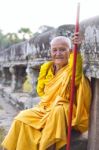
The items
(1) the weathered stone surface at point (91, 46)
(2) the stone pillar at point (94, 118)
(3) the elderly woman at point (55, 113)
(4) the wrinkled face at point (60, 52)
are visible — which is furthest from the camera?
(4) the wrinkled face at point (60, 52)

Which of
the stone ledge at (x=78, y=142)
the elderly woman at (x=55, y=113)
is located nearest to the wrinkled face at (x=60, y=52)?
the elderly woman at (x=55, y=113)

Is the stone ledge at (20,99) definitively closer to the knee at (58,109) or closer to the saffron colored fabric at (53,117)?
the saffron colored fabric at (53,117)

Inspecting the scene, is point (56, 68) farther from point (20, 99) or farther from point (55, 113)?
point (20, 99)

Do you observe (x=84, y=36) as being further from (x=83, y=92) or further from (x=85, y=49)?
(x=83, y=92)

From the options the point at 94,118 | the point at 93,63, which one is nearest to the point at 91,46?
the point at 93,63

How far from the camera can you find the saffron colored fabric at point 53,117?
12.4ft

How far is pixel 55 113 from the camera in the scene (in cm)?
387

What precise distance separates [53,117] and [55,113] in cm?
5

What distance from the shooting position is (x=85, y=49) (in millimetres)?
3658

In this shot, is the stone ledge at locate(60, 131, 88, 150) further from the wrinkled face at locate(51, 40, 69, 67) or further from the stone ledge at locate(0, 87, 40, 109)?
the stone ledge at locate(0, 87, 40, 109)

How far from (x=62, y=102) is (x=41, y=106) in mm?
439

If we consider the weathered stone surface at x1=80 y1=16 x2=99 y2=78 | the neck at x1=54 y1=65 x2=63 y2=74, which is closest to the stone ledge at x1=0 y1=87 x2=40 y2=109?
the neck at x1=54 y1=65 x2=63 y2=74

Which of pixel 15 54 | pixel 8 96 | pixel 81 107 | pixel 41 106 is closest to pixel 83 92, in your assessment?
pixel 81 107

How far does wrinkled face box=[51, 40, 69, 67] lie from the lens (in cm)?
436
